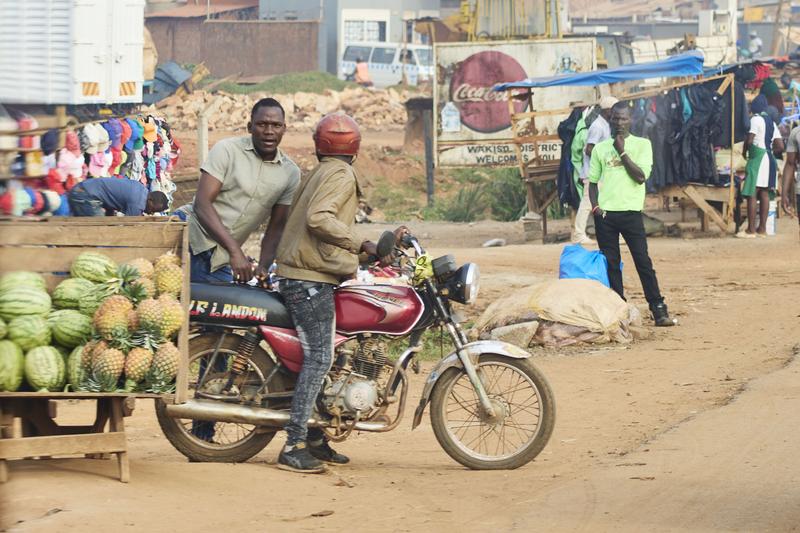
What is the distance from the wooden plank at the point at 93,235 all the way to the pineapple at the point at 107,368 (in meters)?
0.65

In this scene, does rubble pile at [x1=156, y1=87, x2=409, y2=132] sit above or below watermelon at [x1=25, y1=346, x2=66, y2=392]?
above

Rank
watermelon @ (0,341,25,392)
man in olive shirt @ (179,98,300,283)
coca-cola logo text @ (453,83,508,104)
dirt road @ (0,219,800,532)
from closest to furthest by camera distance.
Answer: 1. dirt road @ (0,219,800,532)
2. watermelon @ (0,341,25,392)
3. man in olive shirt @ (179,98,300,283)
4. coca-cola logo text @ (453,83,508,104)

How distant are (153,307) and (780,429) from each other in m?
3.88

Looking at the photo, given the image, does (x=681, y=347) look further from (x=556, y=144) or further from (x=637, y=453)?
(x=556, y=144)

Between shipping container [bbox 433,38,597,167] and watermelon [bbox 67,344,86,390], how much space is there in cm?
1697

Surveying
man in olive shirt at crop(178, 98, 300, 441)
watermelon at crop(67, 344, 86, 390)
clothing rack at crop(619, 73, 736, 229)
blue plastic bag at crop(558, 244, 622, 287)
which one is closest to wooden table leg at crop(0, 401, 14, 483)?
watermelon at crop(67, 344, 86, 390)

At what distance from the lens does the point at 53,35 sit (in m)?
12.6

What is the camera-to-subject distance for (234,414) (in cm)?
689

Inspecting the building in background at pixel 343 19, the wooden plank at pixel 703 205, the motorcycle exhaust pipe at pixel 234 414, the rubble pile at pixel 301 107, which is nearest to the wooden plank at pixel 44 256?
the motorcycle exhaust pipe at pixel 234 414

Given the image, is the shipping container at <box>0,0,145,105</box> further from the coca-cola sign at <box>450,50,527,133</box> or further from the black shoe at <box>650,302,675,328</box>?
the coca-cola sign at <box>450,50,527,133</box>

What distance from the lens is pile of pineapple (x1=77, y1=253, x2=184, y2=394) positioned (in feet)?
20.2

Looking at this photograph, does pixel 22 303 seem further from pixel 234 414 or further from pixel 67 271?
pixel 234 414

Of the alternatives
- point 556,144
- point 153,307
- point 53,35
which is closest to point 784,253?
point 556,144

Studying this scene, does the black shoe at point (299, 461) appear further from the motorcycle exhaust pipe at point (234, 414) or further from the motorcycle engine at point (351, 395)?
the motorcycle engine at point (351, 395)
